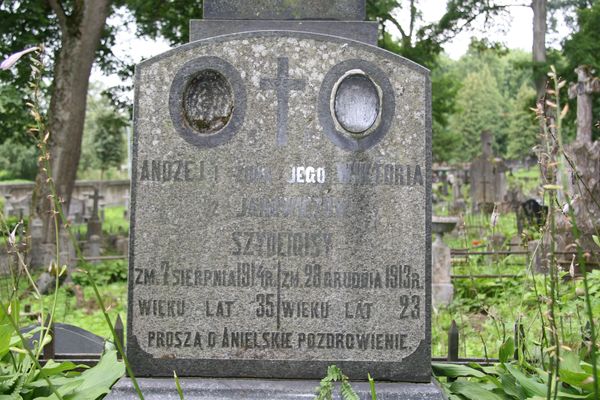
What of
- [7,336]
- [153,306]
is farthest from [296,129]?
[7,336]

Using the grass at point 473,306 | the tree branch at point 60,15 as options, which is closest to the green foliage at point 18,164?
the tree branch at point 60,15

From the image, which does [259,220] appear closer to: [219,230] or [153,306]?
[219,230]

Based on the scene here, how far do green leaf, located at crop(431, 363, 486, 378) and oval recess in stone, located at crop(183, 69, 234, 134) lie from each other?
1.56 metres

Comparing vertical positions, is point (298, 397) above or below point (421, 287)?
below

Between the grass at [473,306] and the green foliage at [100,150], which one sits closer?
the grass at [473,306]

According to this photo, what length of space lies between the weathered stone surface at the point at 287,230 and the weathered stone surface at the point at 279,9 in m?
0.54

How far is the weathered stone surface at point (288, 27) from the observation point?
3.74 meters

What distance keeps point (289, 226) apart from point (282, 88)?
626mm

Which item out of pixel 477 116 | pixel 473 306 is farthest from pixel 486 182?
pixel 477 116

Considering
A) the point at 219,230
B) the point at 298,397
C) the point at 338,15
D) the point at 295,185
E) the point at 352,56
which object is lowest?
the point at 298,397

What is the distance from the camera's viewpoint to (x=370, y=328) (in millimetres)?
3279

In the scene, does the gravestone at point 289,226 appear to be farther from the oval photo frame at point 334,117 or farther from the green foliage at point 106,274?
the green foliage at point 106,274

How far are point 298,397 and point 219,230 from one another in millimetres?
810

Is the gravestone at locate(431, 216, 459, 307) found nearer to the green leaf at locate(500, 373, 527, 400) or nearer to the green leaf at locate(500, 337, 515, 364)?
the green leaf at locate(500, 337, 515, 364)
